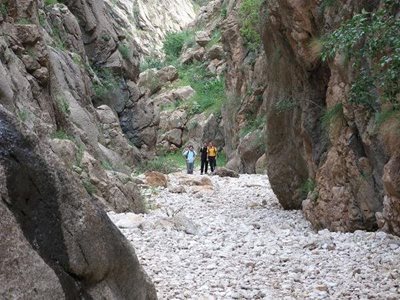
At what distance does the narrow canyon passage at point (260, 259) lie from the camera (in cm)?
643

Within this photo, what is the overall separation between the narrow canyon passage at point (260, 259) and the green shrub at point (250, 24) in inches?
448

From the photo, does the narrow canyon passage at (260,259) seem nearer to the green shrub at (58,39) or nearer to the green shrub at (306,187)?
the green shrub at (306,187)

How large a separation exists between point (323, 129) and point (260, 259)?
483cm

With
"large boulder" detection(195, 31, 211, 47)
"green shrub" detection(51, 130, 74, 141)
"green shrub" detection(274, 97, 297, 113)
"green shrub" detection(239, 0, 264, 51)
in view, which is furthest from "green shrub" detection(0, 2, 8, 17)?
"large boulder" detection(195, 31, 211, 47)

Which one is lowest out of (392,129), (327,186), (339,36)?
(327,186)

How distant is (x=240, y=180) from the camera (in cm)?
2152

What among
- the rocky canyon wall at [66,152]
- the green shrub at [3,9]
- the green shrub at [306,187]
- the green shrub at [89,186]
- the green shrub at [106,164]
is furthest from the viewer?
the green shrub at [106,164]

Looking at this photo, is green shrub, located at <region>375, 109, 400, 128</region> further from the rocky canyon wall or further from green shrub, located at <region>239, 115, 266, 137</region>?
green shrub, located at <region>239, 115, 266, 137</region>

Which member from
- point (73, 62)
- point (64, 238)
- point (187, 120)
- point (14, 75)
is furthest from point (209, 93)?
point (64, 238)

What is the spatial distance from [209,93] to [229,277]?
3998 centimetres

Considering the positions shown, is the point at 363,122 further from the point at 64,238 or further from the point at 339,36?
the point at 64,238

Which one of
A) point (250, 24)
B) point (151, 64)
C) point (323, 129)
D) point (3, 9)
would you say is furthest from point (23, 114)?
point (151, 64)

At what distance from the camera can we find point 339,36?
5.82 m

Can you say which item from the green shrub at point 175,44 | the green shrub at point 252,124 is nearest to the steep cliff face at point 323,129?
the green shrub at point 252,124
